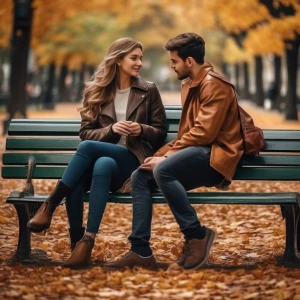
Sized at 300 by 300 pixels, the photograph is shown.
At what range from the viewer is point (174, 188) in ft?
18.5

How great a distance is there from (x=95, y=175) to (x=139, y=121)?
626 millimetres

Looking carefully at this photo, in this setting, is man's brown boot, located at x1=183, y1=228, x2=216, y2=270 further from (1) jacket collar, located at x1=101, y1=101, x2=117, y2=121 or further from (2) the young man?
(1) jacket collar, located at x1=101, y1=101, x2=117, y2=121

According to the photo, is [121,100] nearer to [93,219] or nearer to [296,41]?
[93,219]

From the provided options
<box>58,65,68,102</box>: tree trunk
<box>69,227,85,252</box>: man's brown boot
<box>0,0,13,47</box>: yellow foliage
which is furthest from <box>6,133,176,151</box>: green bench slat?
<box>58,65,68,102</box>: tree trunk

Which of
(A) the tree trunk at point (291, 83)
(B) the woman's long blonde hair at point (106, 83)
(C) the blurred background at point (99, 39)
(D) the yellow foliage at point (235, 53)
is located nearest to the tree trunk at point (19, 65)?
(C) the blurred background at point (99, 39)

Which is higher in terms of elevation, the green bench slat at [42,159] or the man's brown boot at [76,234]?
the green bench slat at [42,159]

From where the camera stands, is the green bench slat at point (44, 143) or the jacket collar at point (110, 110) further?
the green bench slat at point (44, 143)

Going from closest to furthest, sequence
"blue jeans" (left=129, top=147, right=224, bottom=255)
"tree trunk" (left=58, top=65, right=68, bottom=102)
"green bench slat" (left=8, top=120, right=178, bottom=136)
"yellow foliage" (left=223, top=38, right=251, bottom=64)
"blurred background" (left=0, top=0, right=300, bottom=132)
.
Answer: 1. "blue jeans" (left=129, top=147, right=224, bottom=255)
2. "green bench slat" (left=8, top=120, right=178, bottom=136)
3. "blurred background" (left=0, top=0, right=300, bottom=132)
4. "yellow foliage" (left=223, top=38, right=251, bottom=64)
5. "tree trunk" (left=58, top=65, right=68, bottom=102)

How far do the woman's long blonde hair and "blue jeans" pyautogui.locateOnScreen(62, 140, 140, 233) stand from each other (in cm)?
37

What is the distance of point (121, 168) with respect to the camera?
605 centimetres

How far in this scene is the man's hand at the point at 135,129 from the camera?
601cm

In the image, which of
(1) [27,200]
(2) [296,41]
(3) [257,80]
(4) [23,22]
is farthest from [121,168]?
(3) [257,80]

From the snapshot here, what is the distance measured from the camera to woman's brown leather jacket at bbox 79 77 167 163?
614 cm

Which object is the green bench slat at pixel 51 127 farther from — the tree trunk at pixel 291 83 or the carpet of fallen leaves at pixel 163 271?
the tree trunk at pixel 291 83
